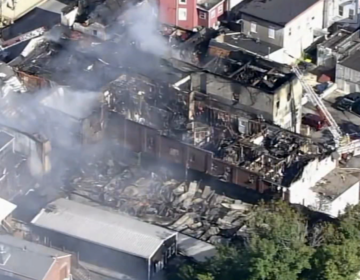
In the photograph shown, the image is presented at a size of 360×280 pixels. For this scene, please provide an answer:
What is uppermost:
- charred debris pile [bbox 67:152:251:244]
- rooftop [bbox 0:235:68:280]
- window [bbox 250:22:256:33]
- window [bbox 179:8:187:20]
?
window [bbox 179:8:187:20]

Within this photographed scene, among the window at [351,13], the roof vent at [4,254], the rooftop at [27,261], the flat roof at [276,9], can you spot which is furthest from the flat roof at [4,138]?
the window at [351,13]

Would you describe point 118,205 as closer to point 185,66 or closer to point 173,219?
point 173,219

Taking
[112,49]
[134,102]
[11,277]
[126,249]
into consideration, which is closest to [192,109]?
[134,102]

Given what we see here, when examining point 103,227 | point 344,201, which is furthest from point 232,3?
point 103,227

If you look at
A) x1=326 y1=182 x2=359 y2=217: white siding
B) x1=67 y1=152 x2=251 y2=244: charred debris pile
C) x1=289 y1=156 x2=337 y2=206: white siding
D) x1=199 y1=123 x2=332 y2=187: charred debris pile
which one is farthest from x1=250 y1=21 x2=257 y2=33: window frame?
x1=326 y1=182 x2=359 y2=217: white siding

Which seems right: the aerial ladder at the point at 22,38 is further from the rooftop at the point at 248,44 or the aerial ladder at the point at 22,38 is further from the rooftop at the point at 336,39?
the rooftop at the point at 336,39

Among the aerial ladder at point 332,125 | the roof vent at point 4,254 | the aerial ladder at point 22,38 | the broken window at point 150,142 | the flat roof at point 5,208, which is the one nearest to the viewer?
the roof vent at point 4,254

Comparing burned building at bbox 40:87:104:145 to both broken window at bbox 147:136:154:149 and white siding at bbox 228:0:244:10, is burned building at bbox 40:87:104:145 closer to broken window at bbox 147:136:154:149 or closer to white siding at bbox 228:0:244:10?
broken window at bbox 147:136:154:149
